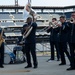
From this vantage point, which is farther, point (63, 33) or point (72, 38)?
point (63, 33)

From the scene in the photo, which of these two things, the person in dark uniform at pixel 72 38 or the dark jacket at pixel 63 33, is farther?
the dark jacket at pixel 63 33

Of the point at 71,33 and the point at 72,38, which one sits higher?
the point at 71,33

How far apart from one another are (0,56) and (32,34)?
68.5 inches

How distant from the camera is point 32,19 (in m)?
10.1

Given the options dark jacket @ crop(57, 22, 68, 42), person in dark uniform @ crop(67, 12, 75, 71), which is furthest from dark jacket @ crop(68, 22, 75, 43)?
dark jacket @ crop(57, 22, 68, 42)

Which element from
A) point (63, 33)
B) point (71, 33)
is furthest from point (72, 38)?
point (63, 33)

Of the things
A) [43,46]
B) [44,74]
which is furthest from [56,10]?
[44,74]

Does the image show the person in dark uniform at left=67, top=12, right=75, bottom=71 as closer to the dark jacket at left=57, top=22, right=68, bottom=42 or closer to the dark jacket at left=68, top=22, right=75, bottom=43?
the dark jacket at left=68, top=22, right=75, bottom=43

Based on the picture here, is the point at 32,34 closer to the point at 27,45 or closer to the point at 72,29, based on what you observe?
the point at 27,45

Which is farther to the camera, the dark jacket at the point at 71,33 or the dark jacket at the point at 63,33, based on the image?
the dark jacket at the point at 63,33

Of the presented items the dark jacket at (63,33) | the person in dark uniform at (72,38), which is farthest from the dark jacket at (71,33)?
the dark jacket at (63,33)

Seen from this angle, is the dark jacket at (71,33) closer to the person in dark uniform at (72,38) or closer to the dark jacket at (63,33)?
the person in dark uniform at (72,38)

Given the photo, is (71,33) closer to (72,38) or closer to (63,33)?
(72,38)

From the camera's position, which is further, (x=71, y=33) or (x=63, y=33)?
(x=63, y=33)
